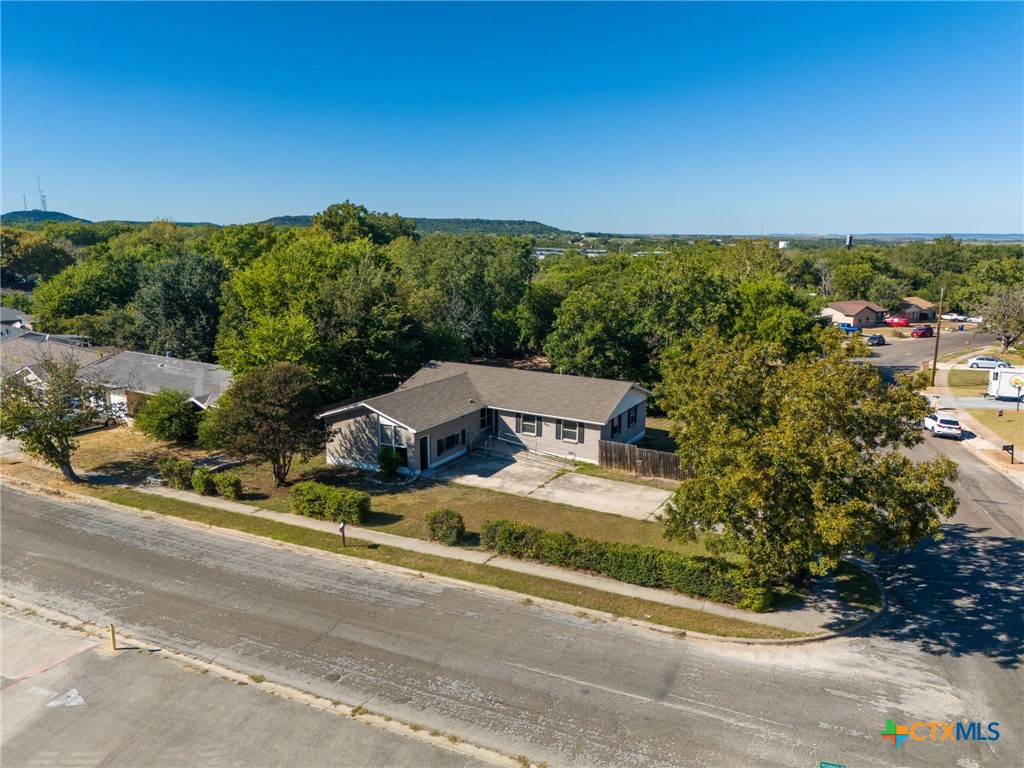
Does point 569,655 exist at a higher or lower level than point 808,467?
lower

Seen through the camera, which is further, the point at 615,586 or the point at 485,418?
the point at 485,418

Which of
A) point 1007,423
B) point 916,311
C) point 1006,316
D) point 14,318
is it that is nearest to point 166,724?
point 1007,423

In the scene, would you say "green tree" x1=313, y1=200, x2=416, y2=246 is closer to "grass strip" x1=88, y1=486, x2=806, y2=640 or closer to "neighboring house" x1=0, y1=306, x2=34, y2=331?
"neighboring house" x1=0, y1=306, x2=34, y2=331

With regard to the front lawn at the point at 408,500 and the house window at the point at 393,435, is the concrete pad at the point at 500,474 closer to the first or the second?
the front lawn at the point at 408,500

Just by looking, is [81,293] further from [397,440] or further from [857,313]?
[857,313]

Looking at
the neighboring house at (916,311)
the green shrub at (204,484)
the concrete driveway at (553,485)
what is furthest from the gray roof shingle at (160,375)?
the neighboring house at (916,311)
